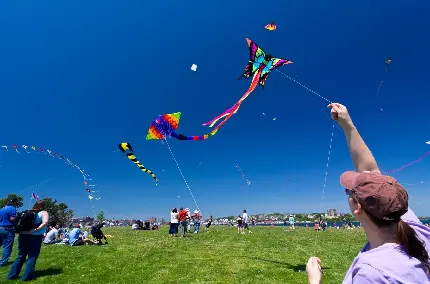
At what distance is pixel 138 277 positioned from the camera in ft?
29.8

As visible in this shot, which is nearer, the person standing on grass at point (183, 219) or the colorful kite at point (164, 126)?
the colorful kite at point (164, 126)

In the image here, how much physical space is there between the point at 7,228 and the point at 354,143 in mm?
11927

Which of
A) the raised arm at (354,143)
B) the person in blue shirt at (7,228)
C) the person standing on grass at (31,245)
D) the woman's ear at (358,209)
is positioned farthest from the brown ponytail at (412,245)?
the person in blue shirt at (7,228)

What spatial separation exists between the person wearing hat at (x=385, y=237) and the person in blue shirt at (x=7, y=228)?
11836 mm

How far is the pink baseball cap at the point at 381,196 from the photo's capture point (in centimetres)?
175

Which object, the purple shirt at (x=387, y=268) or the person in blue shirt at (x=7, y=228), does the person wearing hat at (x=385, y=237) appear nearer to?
the purple shirt at (x=387, y=268)

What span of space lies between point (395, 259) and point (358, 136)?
1.35 meters

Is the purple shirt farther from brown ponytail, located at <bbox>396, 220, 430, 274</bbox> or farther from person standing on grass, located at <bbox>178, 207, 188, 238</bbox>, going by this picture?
person standing on grass, located at <bbox>178, 207, 188, 238</bbox>

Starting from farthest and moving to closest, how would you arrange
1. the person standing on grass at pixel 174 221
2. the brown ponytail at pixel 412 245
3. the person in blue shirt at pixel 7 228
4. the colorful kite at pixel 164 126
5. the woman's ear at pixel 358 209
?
the person standing on grass at pixel 174 221 → the colorful kite at pixel 164 126 → the person in blue shirt at pixel 7 228 → the woman's ear at pixel 358 209 → the brown ponytail at pixel 412 245

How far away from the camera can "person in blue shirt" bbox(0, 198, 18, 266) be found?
35.2 ft

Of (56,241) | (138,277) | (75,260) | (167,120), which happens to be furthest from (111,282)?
(56,241)

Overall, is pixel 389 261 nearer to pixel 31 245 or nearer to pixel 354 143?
pixel 354 143

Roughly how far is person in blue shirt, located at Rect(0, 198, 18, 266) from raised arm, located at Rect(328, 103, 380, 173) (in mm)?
11437

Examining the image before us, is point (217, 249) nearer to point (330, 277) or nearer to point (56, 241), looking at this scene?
point (330, 277)
